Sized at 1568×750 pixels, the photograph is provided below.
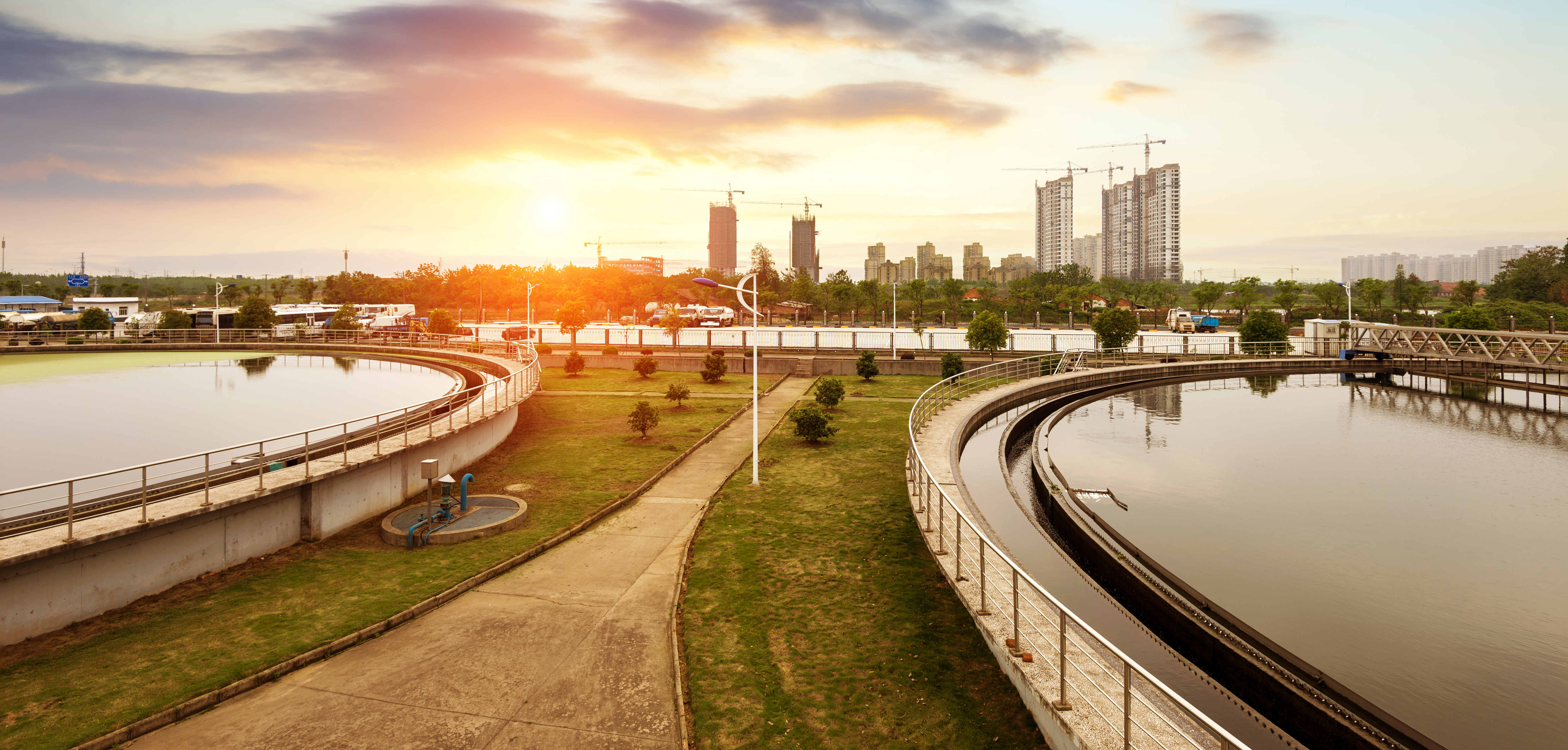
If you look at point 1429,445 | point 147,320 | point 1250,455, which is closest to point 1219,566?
point 1250,455

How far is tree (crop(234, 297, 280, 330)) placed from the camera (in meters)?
58.7

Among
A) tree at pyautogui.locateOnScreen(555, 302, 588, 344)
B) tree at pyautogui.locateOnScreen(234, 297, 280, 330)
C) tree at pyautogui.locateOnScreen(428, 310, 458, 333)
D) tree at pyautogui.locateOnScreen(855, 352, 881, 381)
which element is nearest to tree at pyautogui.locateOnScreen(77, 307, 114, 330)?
tree at pyautogui.locateOnScreen(234, 297, 280, 330)

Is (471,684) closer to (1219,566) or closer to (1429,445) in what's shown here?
(1219,566)

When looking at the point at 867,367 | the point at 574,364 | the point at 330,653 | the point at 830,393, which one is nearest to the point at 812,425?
the point at 830,393

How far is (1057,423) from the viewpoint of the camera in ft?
99.1

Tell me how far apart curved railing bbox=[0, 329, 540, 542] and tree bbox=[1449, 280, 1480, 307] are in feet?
338

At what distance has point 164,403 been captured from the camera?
23.8 metres

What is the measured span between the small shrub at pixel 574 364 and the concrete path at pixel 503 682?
29076mm

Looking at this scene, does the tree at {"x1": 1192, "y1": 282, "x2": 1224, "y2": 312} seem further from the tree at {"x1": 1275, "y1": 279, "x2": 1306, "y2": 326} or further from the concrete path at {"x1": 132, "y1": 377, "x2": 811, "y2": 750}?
the concrete path at {"x1": 132, "y1": 377, "x2": 811, "y2": 750}

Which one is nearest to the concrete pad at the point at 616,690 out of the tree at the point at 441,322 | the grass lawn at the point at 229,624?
the grass lawn at the point at 229,624

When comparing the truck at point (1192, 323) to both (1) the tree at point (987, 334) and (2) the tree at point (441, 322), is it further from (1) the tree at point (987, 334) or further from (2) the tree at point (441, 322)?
(2) the tree at point (441, 322)

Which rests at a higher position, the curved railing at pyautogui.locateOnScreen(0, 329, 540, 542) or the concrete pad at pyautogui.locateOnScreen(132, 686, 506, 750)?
the curved railing at pyautogui.locateOnScreen(0, 329, 540, 542)

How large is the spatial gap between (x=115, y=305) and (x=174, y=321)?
3770 cm

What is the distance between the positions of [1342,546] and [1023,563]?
22.0ft
